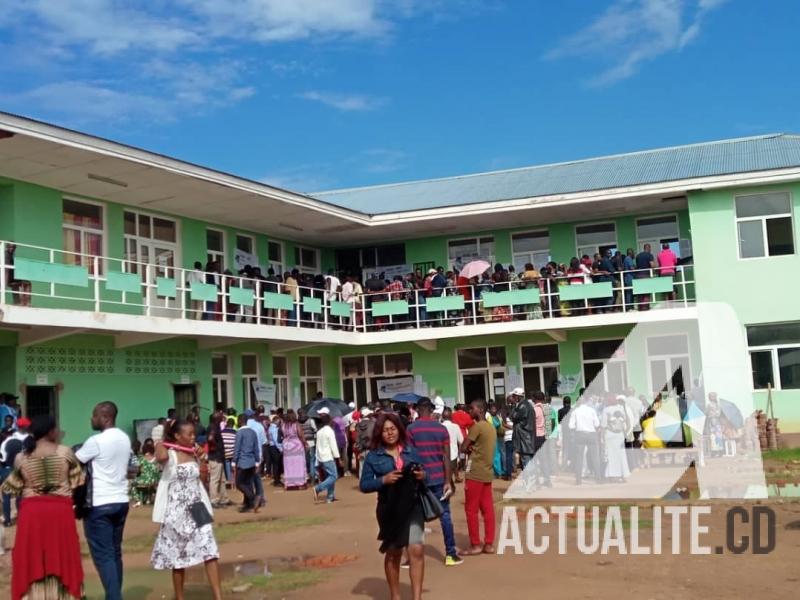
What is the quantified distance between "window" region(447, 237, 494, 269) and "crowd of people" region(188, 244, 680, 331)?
60 cm

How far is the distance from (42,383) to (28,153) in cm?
413

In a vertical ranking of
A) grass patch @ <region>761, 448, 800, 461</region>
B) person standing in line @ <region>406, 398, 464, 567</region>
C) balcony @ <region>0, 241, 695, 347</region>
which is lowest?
grass patch @ <region>761, 448, 800, 461</region>

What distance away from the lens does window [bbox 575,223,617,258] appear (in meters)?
23.9

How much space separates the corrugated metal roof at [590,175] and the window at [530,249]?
1.15 m

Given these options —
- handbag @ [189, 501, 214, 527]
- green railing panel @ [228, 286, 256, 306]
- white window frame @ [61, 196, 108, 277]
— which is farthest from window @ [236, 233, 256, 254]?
handbag @ [189, 501, 214, 527]

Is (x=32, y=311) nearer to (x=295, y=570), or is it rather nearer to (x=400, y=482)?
(x=295, y=570)

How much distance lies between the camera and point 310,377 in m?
24.7

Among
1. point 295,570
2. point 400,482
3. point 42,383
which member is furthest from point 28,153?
point 400,482

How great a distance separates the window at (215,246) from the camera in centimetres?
2153

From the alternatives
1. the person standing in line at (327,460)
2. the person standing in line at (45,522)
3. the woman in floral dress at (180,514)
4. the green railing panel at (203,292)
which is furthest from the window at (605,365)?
the person standing in line at (45,522)

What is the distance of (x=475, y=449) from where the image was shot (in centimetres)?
941

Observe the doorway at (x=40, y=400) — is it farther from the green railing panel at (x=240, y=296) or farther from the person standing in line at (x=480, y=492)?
the person standing in line at (x=480, y=492)

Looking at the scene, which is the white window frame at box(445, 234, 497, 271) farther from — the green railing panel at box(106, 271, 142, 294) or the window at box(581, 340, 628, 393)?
the green railing panel at box(106, 271, 142, 294)

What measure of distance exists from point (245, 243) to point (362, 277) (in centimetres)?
399
